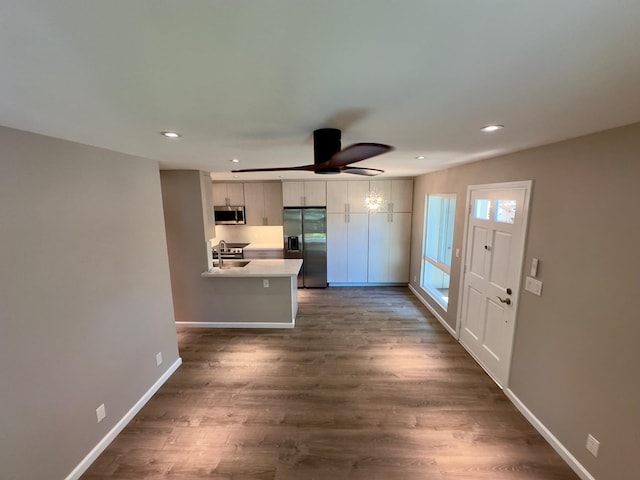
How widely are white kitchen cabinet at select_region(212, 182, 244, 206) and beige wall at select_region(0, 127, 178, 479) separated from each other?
9.93 ft

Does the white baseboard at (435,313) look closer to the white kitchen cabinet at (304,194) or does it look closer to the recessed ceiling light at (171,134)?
the white kitchen cabinet at (304,194)

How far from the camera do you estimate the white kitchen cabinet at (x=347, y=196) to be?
530cm

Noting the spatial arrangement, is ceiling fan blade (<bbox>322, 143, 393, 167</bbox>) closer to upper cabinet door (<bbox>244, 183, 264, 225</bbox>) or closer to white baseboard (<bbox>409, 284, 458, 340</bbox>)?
white baseboard (<bbox>409, 284, 458, 340</bbox>)

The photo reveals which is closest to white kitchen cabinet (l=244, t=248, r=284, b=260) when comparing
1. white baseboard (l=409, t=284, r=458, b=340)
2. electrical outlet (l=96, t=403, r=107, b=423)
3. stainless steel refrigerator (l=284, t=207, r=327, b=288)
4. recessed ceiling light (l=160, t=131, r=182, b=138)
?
stainless steel refrigerator (l=284, t=207, r=327, b=288)

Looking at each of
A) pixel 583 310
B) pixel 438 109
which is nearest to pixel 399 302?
pixel 583 310

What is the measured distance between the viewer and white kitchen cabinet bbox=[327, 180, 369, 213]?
209 inches

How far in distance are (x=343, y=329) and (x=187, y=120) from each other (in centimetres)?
337

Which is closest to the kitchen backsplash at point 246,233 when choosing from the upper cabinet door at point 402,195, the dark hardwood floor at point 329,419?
the upper cabinet door at point 402,195

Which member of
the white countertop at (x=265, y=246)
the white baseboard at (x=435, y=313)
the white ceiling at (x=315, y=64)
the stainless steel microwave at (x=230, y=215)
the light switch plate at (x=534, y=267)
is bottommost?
the white baseboard at (x=435, y=313)

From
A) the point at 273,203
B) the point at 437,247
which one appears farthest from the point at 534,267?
the point at 273,203

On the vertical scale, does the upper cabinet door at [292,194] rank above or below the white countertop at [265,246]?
above

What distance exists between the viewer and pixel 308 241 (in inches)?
Result: 216

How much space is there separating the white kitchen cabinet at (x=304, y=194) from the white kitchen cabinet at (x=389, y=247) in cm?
113

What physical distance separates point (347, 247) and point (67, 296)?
A: 4.42 meters
